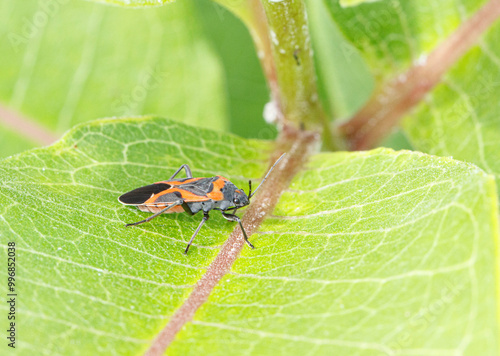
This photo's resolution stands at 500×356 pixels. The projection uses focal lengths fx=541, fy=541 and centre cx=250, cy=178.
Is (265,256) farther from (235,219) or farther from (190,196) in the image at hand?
(190,196)

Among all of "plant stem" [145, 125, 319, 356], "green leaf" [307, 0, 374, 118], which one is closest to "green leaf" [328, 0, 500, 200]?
"plant stem" [145, 125, 319, 356]

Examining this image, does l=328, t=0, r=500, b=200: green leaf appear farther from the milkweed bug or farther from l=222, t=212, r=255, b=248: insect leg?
l=222, t=212, r=255, b=248: insect leg

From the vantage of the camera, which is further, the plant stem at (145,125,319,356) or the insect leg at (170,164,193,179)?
the insect leg at (170,164,193,179)

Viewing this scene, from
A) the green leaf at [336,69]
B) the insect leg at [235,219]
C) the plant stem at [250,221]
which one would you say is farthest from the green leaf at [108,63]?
the insect leg at [235,219]

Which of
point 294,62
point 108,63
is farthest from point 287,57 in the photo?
point 108,63

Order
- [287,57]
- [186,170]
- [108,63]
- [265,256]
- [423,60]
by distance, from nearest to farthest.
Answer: [265,256] < [287,57] < [186,170] < [423,60] < [108,63]

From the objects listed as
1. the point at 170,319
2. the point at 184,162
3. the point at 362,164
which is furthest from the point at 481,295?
the point at 184,162
